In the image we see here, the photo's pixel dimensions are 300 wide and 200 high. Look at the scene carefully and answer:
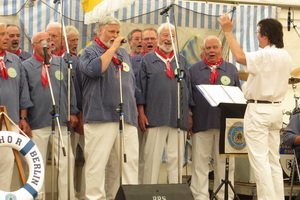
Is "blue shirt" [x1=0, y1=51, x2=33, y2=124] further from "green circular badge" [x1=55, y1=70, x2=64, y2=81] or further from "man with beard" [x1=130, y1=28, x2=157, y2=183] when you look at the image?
"man with beard" [x1=130, y1=28, x2=157, y2=183]

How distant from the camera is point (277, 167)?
651 centimetres

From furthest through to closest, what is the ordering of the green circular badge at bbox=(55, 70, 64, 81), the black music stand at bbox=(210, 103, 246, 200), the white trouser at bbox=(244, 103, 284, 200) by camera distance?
the black music stand at bbox=(210, 103, 246, 200)
the green circular badge at bbox=(55, 70, 64, 81)
the white trouser at bbox=(244, 103, 284, 200)

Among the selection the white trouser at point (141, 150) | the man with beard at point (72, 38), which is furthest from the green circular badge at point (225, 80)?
the man with beard at point (72, 38)

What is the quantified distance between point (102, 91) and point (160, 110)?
33.9 inches

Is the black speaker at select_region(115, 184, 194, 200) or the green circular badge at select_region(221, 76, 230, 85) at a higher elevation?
the green circular badge at select_region(221, 76, 230, 85)

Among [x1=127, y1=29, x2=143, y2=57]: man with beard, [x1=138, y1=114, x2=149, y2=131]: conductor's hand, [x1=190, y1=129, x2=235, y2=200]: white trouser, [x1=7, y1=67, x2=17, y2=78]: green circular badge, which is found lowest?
[x1=190, y1=129, x2=235, y2=200]: white trouser

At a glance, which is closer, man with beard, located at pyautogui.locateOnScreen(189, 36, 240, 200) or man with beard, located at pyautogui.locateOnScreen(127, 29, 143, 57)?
man with beard, located at pyautogui.locateOnScreen(189, 36, 240, 200)

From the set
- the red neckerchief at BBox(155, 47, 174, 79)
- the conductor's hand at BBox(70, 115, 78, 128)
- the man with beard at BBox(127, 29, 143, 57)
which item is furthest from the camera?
the man with beard at BBox(127, 29, 143, 57)

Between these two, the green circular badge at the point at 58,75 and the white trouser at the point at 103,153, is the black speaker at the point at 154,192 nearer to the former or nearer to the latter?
the white trouser at the point at 103,153

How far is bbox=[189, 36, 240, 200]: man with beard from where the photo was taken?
7574 millimetres

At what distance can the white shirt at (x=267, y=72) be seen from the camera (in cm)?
638

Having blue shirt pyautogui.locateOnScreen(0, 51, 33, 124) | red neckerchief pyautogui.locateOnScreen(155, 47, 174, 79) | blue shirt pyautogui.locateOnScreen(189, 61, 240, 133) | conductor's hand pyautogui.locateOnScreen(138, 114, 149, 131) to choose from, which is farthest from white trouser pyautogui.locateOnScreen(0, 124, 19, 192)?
blue shirt pyautogui.locateOnScreen(189, 61, 240, 133)

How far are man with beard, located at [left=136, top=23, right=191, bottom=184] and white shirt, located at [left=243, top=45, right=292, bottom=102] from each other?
1103 mm

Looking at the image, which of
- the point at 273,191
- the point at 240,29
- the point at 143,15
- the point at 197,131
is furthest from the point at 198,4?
the point at 273,191
